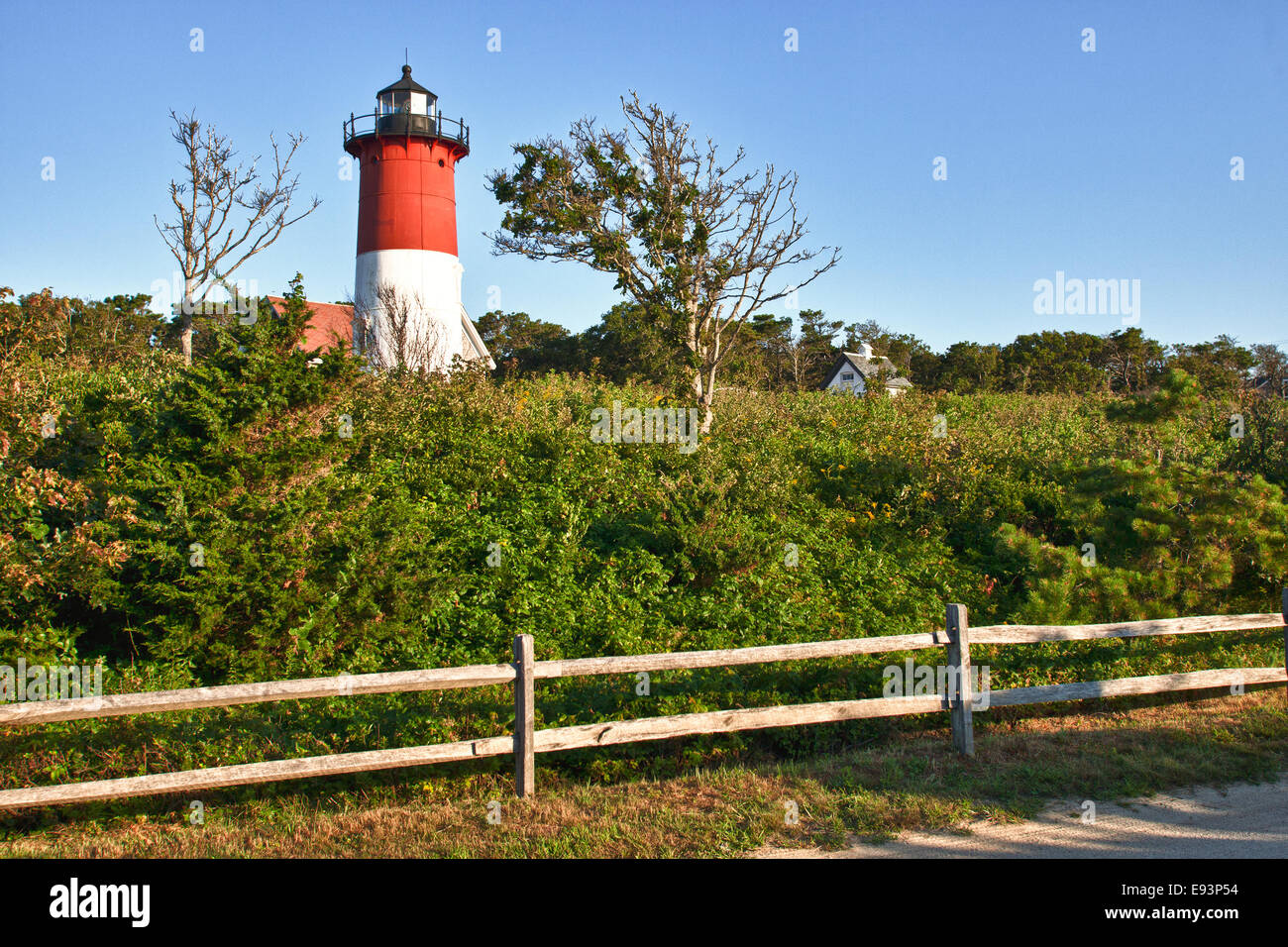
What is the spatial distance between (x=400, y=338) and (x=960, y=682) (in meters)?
14.7

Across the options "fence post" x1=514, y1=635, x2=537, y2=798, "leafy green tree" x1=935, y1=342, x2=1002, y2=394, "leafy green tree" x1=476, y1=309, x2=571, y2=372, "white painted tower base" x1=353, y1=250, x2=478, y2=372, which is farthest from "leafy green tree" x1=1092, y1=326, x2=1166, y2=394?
"fence post" x1=514, y1=635, x2=537, y2=798

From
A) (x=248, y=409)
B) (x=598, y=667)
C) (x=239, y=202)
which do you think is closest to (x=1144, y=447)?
(x=598, y=667)

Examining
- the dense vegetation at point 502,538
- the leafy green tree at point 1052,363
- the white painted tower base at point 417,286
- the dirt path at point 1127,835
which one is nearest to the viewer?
the dirt path at point 1127,835

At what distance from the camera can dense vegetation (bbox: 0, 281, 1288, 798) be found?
8102mm

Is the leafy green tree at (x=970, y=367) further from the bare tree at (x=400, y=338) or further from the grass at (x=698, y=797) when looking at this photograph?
the grass at (x=698, y=797)

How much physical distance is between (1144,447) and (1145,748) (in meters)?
6.27

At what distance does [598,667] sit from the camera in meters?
6.50

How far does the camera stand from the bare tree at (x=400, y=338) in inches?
736

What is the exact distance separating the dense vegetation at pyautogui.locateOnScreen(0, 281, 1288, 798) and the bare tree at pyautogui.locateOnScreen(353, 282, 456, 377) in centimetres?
468

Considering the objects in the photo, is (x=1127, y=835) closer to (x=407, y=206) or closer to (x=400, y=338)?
(x=400, y=338)

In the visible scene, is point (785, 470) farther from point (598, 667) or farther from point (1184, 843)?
point (1184, 843)

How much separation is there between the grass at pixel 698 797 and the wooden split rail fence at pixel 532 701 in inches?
12.5

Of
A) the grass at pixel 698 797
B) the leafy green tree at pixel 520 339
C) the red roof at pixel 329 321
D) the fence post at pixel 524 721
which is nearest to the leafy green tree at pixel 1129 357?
the leafy green tree at pixel 520 339

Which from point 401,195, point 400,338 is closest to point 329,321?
point 401,195
